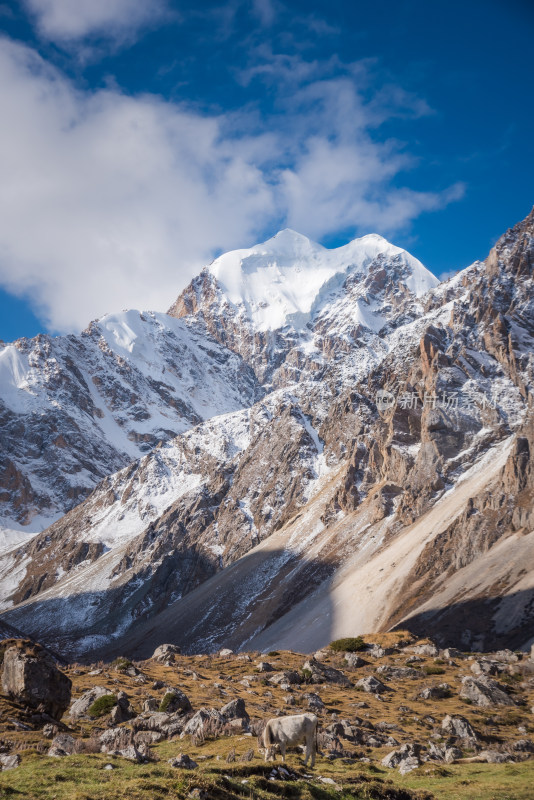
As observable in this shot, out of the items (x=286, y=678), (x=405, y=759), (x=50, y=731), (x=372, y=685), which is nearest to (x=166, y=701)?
(x=50, y=731)

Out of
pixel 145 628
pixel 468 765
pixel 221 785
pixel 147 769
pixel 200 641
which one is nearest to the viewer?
pixel 221 785

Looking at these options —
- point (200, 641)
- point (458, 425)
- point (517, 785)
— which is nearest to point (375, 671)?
point (517, 785)

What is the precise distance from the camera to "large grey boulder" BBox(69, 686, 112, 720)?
30203 millimetres

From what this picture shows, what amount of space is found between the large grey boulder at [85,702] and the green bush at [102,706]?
1.04ft

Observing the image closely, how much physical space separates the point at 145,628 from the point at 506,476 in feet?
397

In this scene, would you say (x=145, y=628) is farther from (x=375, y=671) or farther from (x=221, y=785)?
(x=221, y=785)

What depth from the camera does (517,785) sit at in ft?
70.6

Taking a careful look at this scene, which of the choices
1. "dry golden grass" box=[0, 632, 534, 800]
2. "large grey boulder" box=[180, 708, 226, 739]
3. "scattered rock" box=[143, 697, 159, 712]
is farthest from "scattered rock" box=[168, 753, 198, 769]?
"scattered rock" box=[143, 697, 159, 712]

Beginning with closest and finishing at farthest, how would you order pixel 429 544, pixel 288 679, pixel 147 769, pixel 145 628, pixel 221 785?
pixel 221 785
pixel 147 769
pixel 288 679
pixel 429 544
pixel 145 628

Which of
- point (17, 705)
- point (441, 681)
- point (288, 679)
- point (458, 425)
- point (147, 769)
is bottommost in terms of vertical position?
point (441, 681)

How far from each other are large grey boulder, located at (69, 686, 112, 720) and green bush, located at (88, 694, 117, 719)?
1.04 ft

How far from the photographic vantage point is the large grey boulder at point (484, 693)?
3969 cm

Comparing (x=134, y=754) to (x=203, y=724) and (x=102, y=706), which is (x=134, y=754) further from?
(x=102, y=706)

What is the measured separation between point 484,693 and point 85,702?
27.0 m
